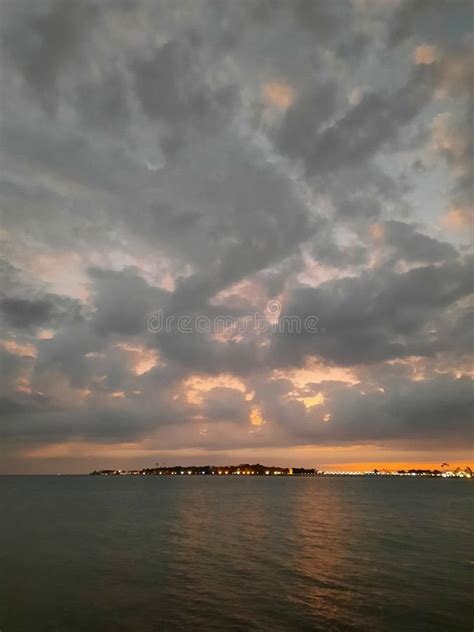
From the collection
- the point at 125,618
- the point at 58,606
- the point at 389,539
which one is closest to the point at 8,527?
the point at 58,606

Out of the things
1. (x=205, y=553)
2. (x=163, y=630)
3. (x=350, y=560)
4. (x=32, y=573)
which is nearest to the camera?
(x=163, y=630)

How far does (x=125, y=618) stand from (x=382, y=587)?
22857mm

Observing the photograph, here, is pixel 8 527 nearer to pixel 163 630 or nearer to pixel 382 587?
pixel 163 630

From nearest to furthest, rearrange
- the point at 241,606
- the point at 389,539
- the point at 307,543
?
the point at 241,606 < the point at 307,543 < the point at 389,539

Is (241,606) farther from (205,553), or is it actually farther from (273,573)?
(205,553)

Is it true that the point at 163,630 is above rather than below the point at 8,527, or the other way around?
below

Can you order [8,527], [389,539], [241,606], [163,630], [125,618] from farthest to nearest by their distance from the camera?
[8,527] → [389,539] → [241,606] → [125,618] → [163,630]

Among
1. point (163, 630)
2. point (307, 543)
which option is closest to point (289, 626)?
point (163, 630)

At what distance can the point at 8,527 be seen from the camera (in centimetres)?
7544

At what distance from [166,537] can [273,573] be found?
26716 mm

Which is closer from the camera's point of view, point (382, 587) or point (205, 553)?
point (382, 587)

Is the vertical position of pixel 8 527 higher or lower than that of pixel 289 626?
higher

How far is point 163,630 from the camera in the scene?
2830 centimetres

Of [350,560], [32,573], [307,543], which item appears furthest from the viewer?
[307,543]
